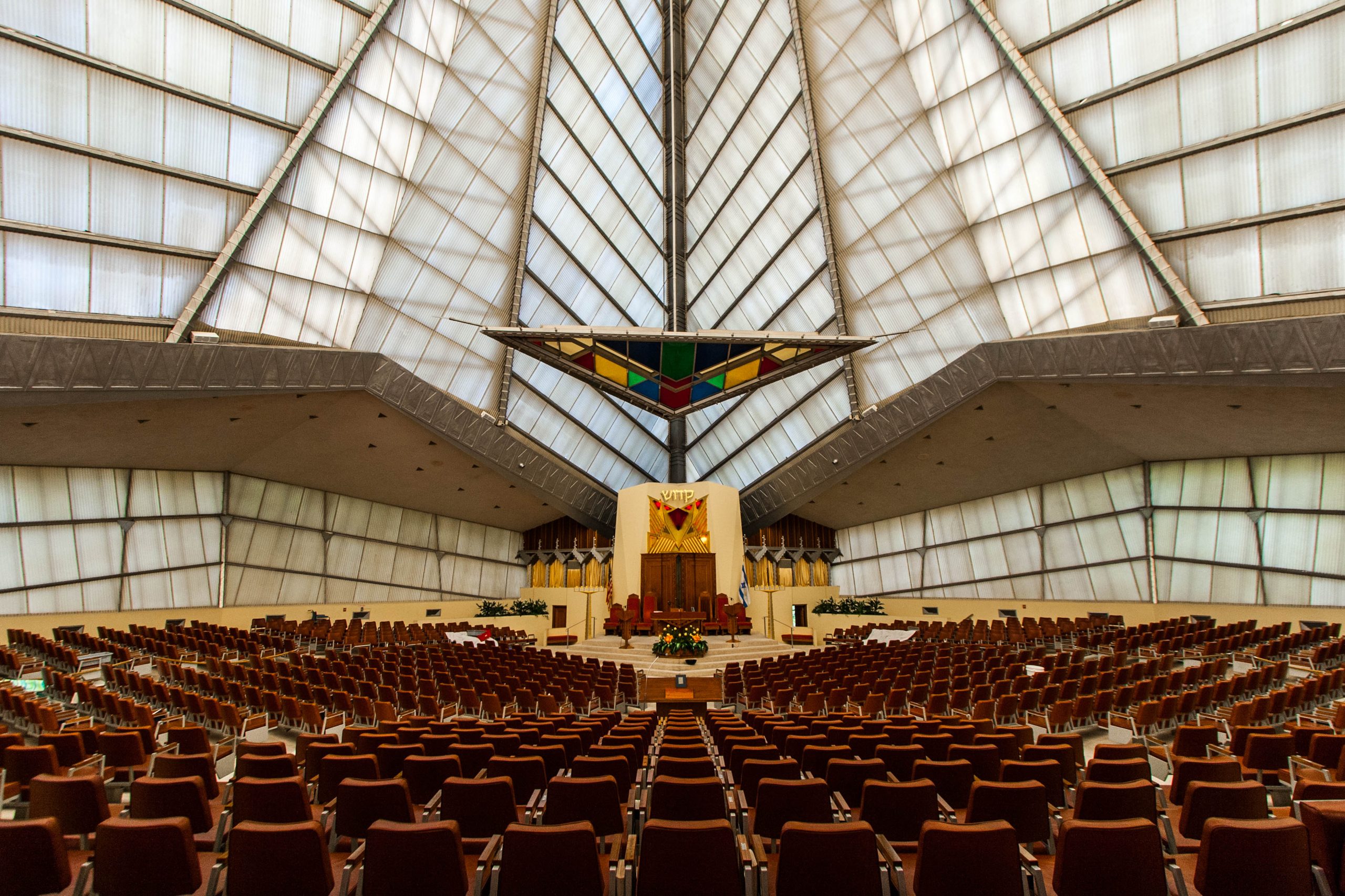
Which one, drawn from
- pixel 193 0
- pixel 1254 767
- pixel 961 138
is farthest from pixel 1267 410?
pixel 193 0

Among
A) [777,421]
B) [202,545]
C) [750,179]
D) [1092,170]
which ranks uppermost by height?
[750,179]

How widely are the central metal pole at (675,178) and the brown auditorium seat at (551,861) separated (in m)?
29.2

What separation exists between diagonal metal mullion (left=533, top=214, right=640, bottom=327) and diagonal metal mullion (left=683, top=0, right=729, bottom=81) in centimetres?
1058

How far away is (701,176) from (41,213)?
2286 centimetres

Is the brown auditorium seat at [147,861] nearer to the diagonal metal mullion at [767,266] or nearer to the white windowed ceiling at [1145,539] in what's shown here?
the white windowed ceiling at [1145,539]

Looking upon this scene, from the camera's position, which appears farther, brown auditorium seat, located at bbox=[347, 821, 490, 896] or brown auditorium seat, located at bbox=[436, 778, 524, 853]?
brown auditorium seat, located at bbox=[436, 778, 524, 853]

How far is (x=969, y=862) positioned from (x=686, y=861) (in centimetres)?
112

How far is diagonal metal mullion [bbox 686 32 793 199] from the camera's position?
26.1 metres

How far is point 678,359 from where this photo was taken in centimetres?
2070

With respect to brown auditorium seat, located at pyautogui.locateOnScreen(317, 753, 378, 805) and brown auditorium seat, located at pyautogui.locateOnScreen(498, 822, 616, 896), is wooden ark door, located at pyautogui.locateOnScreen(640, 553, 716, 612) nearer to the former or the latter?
brown auditorium seat, located at pyautogui.locateOnScreen(317, 753, 378, 805)

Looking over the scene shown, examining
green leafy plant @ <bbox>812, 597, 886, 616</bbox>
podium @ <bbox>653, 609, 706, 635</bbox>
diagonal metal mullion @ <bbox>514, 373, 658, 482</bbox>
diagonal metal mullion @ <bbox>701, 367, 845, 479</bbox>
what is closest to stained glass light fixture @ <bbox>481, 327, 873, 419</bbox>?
diagonal metal mullion @ <bbox>701, 367, 845, 479</bbox>

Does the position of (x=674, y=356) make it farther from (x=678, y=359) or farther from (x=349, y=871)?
(x=349, y=871)

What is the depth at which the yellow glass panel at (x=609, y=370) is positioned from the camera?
2102 centimetres

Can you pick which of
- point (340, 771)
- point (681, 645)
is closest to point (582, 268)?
point (681, 645)
